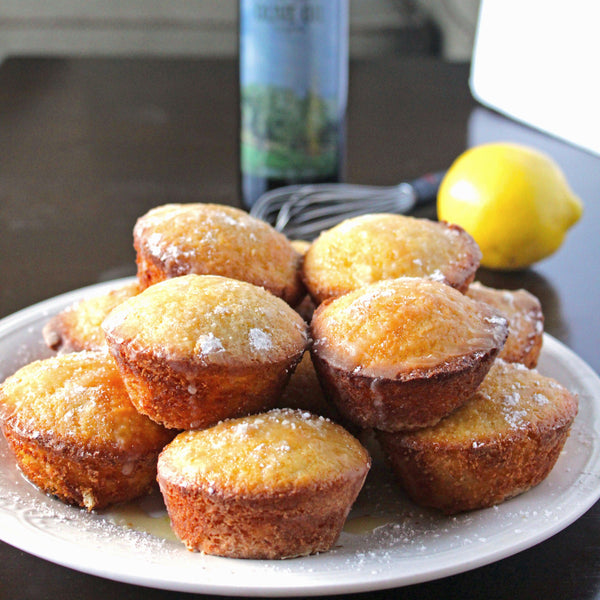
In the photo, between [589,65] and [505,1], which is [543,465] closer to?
[589,65]

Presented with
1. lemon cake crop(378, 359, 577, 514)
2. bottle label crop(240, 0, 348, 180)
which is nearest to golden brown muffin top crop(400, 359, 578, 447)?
lemon cake crop(378, 359, 577, 514)

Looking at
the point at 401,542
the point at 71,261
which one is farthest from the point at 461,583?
the point at 71,261

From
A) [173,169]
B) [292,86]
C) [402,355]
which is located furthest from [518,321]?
[173,169]

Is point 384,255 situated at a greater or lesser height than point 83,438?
greater

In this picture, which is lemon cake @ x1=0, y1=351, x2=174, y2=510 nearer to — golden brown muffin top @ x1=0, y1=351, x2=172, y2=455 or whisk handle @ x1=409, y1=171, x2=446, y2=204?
golden brown muffin top @ x1=0, y1=351, x2=172, y2=455

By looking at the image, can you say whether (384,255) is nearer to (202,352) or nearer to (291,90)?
(202,352)

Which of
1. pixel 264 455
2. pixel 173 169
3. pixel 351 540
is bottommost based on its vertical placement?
pixel 173 169

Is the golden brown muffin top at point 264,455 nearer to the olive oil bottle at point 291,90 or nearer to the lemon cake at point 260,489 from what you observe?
the lemon cake at point 260,489
